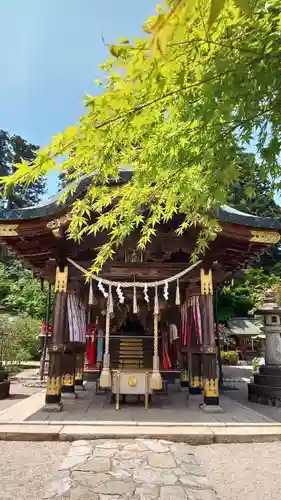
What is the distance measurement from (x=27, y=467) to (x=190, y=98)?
460cm

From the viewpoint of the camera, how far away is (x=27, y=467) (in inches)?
173

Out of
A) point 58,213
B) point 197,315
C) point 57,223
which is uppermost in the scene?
point 58,213

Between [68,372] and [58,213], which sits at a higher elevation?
[58,213]

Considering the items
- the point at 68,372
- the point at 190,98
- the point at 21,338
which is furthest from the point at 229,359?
the point at 190,98

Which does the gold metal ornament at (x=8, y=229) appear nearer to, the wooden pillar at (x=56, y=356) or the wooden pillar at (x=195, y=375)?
the wooden pillar at (x=56, y=356)

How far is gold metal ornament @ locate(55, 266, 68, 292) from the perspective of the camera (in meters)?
7.77

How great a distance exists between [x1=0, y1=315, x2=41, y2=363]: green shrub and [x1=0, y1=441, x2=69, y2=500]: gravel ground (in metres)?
14.5

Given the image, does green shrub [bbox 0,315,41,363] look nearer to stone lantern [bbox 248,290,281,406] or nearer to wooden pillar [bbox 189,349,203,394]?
wooden pillar [bbox 189,349,203,394]

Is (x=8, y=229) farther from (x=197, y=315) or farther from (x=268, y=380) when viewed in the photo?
(x=268, y=380)

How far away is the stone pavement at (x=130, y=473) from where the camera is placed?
353 cm

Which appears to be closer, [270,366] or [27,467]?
[27,467]

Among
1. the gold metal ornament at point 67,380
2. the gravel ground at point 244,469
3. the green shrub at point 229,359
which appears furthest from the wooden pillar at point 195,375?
the green shrub at point 229,359

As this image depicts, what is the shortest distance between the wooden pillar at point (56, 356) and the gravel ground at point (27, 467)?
5.87 feet

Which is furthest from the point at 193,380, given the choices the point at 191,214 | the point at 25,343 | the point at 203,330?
the point at 25,343
